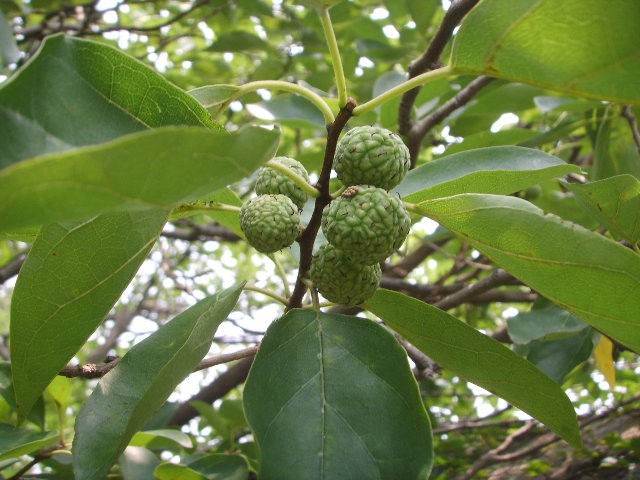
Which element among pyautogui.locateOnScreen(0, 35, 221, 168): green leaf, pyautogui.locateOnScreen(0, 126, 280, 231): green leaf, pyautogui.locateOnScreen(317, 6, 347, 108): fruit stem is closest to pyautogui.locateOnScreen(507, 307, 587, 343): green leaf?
pyautogui.locateOnScreen(317, 6, 347, 108): fruit stem

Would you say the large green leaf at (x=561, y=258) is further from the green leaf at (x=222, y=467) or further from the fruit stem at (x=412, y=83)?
the green leaf at (x=222, y=467)

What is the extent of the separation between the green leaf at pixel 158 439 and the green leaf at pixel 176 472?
406 mm

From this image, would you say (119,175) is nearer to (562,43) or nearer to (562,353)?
(562,43)

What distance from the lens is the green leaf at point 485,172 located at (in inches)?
58.1

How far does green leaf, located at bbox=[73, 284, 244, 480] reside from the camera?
1.30 m

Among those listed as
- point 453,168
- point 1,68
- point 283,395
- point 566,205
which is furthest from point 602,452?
point 1,68

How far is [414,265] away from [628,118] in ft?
5.45

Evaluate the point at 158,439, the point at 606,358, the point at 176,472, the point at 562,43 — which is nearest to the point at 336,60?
the point at 562,43

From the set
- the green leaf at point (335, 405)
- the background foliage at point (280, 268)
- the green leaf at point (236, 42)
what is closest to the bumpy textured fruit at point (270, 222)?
the background foliage at point (280, 268)

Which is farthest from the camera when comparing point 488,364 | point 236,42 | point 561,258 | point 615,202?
point 236,42

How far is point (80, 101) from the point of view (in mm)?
1078

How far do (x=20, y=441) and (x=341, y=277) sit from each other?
A: 1.14 meters

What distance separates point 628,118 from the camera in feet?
8.26

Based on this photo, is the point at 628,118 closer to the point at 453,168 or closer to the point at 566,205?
the point at 566,205
